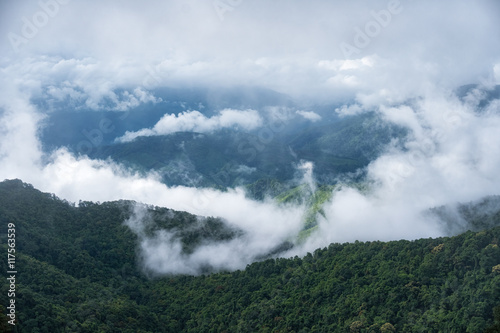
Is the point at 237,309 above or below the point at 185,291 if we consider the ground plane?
below

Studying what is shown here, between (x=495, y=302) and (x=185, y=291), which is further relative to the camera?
(x=185, y=291)

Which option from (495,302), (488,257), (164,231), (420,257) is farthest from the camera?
(164,231)

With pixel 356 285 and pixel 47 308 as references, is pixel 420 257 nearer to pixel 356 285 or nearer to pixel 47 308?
pixel 356 285

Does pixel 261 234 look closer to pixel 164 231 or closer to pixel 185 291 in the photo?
pixel 164 231

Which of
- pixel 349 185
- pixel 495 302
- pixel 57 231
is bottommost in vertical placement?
pixel 495 302

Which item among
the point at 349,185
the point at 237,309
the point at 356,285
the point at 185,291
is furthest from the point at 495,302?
the point at 349,185

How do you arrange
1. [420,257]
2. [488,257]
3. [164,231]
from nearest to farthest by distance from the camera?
1. [488,257]
2. [420,257]
3. [164,231]
